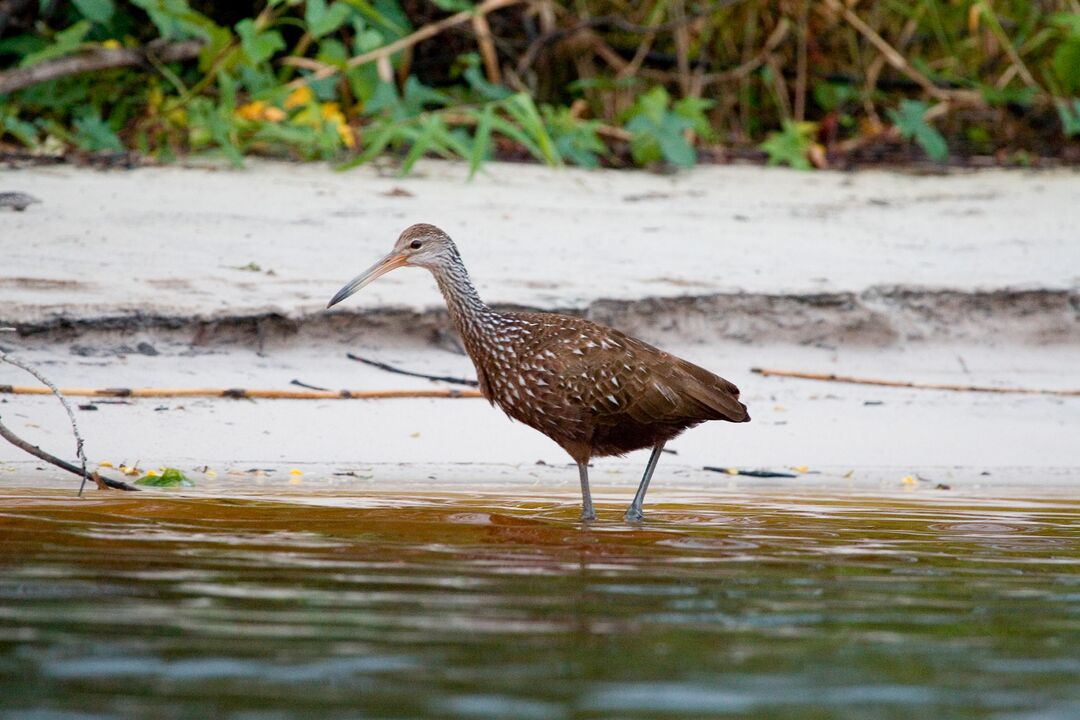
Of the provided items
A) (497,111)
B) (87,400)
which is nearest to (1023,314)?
(497,111)

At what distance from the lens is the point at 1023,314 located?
26.2 feet

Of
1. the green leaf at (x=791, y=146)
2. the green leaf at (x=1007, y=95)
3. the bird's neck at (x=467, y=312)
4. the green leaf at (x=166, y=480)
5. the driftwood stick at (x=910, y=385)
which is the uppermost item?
the green leaf at (x=1007, y=95)

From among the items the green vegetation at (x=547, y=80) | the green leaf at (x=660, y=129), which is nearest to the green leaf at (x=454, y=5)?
A: the green vegetation at (x=547, y=80)

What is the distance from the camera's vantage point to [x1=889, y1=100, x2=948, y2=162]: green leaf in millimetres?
10391

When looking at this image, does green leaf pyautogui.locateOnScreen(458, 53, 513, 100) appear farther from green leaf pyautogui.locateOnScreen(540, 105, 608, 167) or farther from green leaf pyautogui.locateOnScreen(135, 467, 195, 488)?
green leaf pyautogui.locateOnScreen(135, 467, 195, 488)

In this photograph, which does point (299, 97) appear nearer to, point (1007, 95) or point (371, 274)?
point (371, 274)

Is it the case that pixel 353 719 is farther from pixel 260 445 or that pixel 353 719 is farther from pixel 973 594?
pixel 260 445

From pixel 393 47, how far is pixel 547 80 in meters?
1.43

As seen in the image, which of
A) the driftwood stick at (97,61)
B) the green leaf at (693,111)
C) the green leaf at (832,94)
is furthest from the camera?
the green leaf at (832,94)

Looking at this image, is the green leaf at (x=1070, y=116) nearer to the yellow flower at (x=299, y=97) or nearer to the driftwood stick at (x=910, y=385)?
the driftwood stick at (x=910, y=385)

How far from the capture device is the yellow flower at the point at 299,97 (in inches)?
370

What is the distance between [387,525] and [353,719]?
7.58 feet

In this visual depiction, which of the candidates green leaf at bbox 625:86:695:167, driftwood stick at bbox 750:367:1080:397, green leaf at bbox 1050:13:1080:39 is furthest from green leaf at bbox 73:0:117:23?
green leaf at bbox 1050:13:1080:39

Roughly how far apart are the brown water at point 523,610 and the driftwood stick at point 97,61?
14.1 ft
